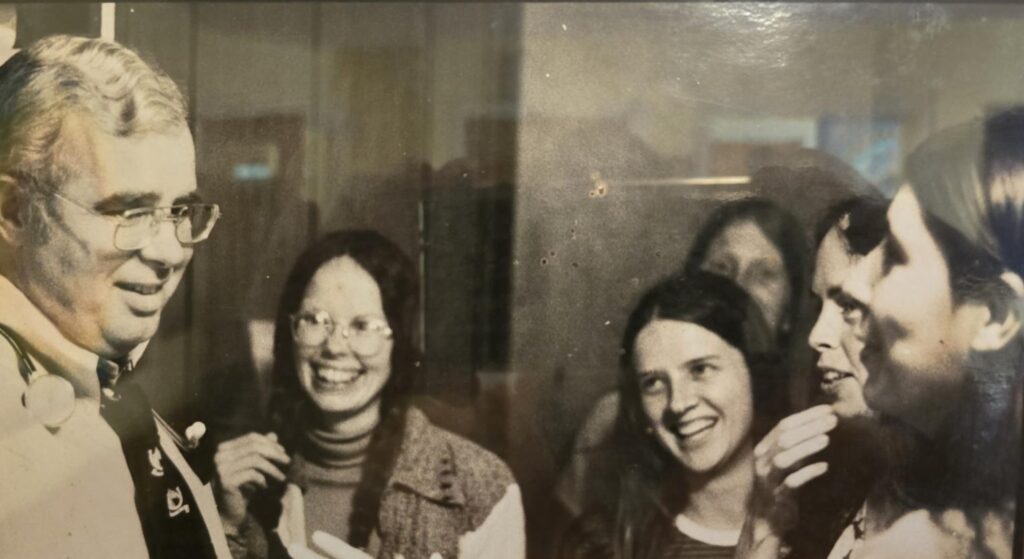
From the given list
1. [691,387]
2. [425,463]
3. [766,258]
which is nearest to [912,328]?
[766,258]

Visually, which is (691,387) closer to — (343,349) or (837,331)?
(837,331)

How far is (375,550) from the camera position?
224cm

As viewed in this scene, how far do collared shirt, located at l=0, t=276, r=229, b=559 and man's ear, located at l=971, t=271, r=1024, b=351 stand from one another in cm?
179

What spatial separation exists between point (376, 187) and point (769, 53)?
3.05 feet

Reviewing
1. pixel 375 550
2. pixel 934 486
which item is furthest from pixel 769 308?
pixel 375 550

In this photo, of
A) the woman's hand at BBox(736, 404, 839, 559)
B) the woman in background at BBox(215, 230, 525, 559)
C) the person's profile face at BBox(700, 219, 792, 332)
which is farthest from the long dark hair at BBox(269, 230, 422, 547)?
the woman's hand at BBox(736, 404, 839, 559)

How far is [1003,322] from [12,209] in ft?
7.47

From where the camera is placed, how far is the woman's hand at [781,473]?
216 cm

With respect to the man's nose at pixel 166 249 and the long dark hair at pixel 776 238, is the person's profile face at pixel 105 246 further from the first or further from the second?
the long dark hair at pixel 776 238

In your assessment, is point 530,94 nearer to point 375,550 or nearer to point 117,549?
point 375,550

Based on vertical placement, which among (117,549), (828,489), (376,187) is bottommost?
(117,549)

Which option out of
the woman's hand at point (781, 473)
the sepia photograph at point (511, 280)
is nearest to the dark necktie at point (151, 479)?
the sepia photograph at point (511, 280)

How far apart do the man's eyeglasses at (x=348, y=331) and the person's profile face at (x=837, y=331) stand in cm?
97

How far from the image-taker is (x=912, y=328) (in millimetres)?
2146
